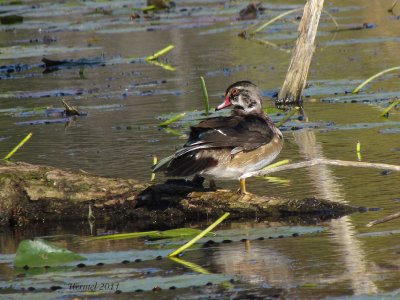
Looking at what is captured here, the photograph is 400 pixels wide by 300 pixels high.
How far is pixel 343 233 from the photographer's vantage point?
6.95 m

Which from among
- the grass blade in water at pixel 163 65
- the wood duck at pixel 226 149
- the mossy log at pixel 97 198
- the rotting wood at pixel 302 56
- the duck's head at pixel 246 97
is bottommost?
the mossy log at pixel 97 198

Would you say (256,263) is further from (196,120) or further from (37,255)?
(196,120)

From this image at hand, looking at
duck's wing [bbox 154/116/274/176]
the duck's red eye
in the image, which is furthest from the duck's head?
duck's wing [bbox 154/116/274/176]

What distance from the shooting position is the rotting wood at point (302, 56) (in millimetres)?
12211

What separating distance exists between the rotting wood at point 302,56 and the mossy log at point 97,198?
475 cm

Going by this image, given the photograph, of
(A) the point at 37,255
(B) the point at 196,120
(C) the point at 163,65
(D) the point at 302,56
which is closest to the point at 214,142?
(A) the point at 37,255

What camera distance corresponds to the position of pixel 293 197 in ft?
26.8

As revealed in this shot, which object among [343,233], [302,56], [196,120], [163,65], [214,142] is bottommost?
[343,233]

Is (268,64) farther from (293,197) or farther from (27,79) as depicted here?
(293,197)

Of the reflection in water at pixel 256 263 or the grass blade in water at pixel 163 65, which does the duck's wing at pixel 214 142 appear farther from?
the grass blade in water at pixel 163 65

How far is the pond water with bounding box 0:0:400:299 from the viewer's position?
6.04 meters

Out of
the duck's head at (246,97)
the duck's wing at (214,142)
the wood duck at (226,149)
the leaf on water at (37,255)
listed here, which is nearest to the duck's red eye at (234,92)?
the duck's head at (246,97)

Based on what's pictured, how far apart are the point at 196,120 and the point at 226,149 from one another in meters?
3.84

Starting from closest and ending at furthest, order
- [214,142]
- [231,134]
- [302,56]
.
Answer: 1. [214,142]
2. [231,134]
3. [302,56]
